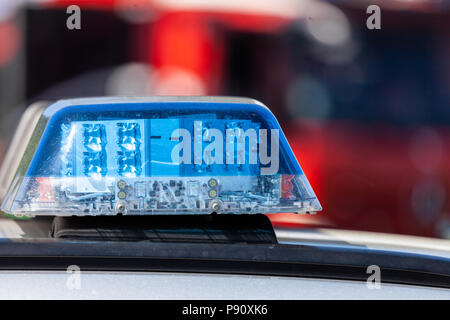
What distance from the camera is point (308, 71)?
29.0 feet

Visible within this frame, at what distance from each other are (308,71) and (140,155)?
24.9ft

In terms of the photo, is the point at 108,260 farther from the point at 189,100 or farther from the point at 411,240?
the point at 411,240

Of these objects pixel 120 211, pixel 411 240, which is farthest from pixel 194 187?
pixel 411 240

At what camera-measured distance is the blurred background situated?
8.54 metres

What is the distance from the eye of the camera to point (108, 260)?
138 centimetres

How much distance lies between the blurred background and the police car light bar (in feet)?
23.0
